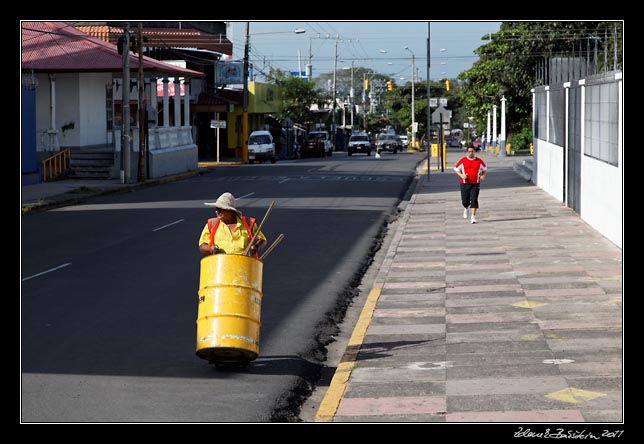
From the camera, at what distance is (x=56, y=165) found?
4119cm

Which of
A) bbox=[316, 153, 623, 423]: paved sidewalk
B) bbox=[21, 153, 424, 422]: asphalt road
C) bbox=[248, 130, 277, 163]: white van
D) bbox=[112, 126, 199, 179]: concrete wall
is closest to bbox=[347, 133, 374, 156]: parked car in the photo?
bbox=[248, 130, 277, 163]: white van

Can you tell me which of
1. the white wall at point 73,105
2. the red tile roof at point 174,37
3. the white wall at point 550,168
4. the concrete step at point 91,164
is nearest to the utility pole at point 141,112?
the concrete step at point 91,164

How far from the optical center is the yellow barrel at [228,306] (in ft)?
29.7

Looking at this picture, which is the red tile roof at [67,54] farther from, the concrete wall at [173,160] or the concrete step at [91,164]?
the concrete wall at [173,160]

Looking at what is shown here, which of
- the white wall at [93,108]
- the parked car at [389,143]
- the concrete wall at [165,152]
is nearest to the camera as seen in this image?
the concrete wall at [165,152]

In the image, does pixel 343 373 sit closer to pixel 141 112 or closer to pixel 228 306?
pixel 228 306

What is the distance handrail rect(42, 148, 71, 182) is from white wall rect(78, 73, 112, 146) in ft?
12.2

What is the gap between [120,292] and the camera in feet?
45.2

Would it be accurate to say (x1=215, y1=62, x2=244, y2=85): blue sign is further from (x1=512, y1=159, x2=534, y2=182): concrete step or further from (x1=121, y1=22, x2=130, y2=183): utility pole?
(x1=121, y1=22, x2=130, y2=183): utility pole

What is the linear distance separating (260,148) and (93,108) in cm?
1798

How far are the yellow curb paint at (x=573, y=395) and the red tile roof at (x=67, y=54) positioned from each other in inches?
1392

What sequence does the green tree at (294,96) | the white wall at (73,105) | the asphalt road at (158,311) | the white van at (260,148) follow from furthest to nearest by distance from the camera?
the green tree at (294,96)
the white van at (260,148)
the white wall at (73,105)
the asphalt road at (158,311)

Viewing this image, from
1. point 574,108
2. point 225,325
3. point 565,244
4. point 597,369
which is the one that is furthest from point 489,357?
point 574,108
